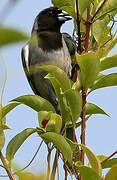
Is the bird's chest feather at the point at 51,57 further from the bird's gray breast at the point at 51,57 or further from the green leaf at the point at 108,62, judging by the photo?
the green leaf at the point at 108,62

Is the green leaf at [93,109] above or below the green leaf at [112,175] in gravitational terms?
above

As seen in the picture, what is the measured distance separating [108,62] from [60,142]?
0.32m

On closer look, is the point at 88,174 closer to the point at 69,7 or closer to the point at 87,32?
the point at 87,32

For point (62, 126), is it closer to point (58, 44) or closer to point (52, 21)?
point (58, 44)

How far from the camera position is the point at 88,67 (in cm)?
133

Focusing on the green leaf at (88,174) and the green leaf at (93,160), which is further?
the green leaf at (93,160)

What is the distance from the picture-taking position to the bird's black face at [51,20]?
4.21m

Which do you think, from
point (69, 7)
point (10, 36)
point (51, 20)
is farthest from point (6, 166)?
point (51, 20)

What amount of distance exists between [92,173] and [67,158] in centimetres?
15

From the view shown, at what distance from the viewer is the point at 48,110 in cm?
150

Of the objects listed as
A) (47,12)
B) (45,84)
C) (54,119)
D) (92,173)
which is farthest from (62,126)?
(47,12)

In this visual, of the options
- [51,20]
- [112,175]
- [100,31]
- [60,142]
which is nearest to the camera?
[112,175]

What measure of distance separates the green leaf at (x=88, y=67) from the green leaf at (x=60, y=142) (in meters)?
0.23

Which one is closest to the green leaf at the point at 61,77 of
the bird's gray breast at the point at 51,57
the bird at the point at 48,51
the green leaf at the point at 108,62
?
the green leaf at the point at 108,62
